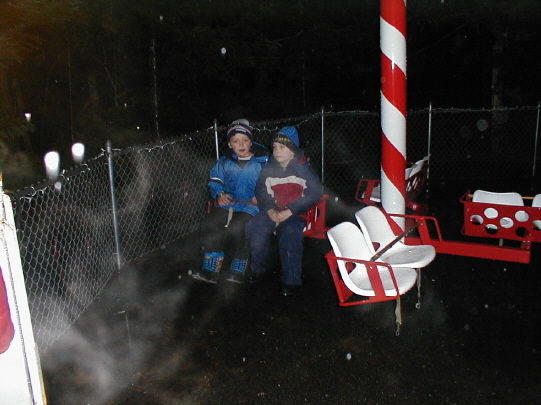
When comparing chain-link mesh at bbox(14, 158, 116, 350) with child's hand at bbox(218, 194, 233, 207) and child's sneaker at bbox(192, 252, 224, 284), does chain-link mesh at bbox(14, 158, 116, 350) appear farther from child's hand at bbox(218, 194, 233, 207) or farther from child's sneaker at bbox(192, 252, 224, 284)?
child's hand at bbox(218, 194, 233, 207)

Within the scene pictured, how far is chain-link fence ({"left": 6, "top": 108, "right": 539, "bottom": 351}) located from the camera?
4.83 metres

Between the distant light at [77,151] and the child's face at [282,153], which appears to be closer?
the child's face at [282,153]

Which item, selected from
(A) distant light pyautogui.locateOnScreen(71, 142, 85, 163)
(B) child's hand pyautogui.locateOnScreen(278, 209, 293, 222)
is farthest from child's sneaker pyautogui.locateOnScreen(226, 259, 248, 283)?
(A) distant light pyautogui.locateOnScreen(71, 142, 85, 163)

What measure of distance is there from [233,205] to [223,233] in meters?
0.36

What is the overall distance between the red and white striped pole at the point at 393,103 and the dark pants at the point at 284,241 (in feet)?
3.83

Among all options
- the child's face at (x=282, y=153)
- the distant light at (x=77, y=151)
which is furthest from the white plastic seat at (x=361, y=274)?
the distant light at (x=77, y=151)

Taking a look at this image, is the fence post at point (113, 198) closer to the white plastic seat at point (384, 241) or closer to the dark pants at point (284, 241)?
the dark pants at point (284, 241)

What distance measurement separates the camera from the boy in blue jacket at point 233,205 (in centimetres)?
514

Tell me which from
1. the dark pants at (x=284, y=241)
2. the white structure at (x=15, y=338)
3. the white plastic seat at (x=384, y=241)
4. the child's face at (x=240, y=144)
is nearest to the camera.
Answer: the white structure at (x=15, y=338)

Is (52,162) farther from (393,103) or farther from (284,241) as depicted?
(393,103)

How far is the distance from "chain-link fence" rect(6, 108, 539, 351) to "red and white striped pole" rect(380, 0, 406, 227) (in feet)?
3.23

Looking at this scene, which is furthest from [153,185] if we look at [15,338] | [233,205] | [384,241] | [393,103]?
[15,338]

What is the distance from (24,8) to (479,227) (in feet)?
19.0

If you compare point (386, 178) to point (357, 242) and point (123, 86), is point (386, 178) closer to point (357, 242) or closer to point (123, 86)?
point (357, 242)
